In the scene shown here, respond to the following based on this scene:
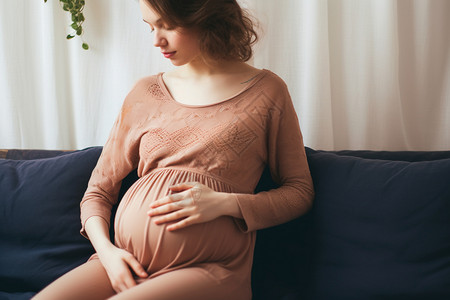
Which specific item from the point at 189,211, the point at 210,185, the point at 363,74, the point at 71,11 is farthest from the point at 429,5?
the point at 71,11

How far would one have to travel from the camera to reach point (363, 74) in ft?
5.60

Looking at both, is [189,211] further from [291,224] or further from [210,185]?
[291,224]

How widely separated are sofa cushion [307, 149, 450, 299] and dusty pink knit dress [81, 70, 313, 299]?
0.36 feet

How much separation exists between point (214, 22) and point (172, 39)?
0.16 m

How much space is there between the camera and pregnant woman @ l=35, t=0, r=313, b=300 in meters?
1.12

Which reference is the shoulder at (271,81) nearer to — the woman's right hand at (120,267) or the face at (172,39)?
the face at (172,39)

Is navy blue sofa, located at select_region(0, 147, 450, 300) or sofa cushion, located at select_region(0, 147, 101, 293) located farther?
sofa cushion, located at select_region(0, 147, 101, 293)

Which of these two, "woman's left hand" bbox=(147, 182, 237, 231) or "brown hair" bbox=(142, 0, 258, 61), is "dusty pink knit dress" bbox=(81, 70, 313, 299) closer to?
"woman's left hand" bbox=(147, 182, 237, 231)

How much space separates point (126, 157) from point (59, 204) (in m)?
0.32

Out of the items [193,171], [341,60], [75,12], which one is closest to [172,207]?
[193,171]

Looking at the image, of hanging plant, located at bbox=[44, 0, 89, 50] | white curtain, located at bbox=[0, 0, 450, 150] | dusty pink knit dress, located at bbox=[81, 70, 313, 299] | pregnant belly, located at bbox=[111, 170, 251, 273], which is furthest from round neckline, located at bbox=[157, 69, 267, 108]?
hanging plant, located at bbox=[44, 0, 89, 50]

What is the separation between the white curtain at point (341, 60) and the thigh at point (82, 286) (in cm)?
92

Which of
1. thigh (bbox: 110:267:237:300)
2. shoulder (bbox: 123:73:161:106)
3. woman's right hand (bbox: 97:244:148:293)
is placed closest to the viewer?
thigh (bbox: 110:267:237:300)

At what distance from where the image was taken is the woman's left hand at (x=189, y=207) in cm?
112
